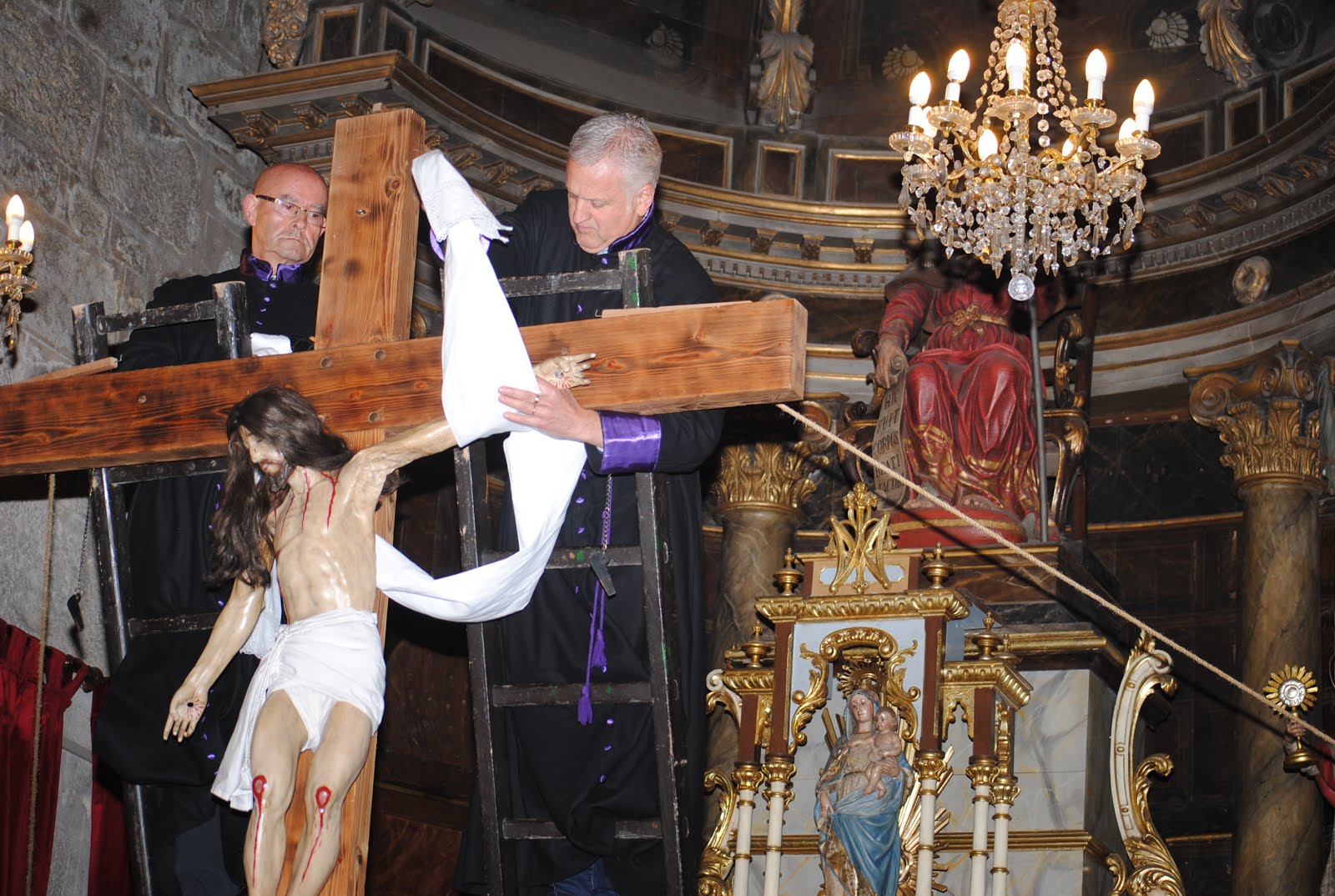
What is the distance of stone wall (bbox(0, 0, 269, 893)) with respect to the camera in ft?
24.5

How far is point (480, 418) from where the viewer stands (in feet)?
16.1

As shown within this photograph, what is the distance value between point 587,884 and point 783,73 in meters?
7.13

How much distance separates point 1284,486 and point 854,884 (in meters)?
3.73

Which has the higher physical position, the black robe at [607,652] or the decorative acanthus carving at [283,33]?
the decorative acanthus carving at [283,33]

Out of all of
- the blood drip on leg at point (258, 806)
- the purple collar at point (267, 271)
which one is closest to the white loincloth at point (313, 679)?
the blood drip on leg at point (258, 806)

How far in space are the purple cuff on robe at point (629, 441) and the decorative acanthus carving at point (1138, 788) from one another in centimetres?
308

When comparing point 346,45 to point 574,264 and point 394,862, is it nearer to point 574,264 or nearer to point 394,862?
point 394,862

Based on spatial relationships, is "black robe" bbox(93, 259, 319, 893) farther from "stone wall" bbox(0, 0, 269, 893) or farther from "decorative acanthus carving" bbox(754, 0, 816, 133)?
"decorative acanthus carving" bbox(754, 0, 816, 133)

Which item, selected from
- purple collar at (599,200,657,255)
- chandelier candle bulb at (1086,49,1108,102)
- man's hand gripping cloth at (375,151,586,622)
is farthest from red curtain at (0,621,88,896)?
chandelier candle bulb at (1086,49,1108,102)

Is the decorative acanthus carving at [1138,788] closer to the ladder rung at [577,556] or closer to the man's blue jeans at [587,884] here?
A: the man's blue jeans at [587,884]

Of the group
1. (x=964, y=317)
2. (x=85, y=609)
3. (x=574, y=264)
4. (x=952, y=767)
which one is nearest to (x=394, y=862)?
(x=85, y=609)

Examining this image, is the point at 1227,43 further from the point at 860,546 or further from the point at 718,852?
the point at 718,852

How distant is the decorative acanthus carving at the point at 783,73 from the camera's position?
1153 centimetres

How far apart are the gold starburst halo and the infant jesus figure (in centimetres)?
128
